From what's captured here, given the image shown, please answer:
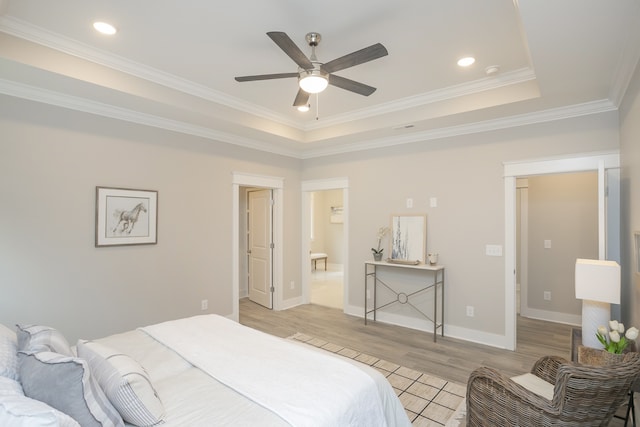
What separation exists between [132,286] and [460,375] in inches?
141

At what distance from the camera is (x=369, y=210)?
5.02m

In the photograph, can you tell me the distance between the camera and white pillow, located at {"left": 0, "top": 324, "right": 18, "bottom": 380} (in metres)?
1.31

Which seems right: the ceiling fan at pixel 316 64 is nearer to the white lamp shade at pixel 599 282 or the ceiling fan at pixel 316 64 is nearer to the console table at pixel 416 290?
the white lamp shade at pixel 599 282

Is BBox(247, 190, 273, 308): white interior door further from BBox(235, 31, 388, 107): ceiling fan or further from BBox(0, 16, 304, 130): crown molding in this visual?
BBox(235, 31, 388, 107): ceiling fan

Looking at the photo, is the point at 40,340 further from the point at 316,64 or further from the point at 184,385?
the point at 316,64

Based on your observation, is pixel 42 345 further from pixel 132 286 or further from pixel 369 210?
pixel 369 210

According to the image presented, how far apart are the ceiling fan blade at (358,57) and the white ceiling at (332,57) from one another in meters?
0.40

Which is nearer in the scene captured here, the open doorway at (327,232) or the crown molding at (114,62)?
the crown molding at (114,62)

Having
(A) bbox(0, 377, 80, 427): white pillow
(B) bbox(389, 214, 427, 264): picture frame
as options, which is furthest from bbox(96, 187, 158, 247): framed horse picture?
(B) bbox(389, 214, 427, 264): picture frame

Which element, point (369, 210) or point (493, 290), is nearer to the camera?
point (493, 290)

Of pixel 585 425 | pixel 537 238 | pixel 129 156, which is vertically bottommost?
pixel 585 425

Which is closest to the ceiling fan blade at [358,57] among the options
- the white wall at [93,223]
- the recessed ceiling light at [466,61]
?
the recessed ceiling light at [466,61]

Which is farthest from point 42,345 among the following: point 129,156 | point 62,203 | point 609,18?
point 609,18

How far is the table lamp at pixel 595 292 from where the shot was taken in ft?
7.75
